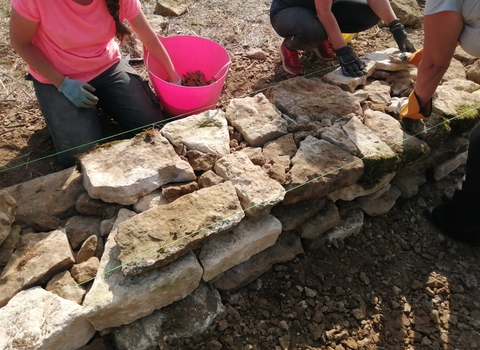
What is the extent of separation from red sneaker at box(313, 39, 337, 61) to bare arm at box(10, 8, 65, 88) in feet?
6.63

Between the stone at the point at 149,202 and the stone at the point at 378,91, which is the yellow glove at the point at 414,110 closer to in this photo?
the stone at the point at 378,91

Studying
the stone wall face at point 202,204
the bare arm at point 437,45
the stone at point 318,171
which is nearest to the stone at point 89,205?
the stone wall face at point 202,204

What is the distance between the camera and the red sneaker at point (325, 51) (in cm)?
334

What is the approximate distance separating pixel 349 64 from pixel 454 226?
1.24 m

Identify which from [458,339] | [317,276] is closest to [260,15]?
[317,276]

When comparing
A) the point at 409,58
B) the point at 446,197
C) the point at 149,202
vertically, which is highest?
the point at 409,58

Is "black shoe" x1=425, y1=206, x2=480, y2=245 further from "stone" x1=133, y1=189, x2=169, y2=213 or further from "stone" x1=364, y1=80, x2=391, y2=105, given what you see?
"stone" x1=133, y1=189, x2=169, y2=213

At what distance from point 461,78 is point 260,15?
193 centimetres

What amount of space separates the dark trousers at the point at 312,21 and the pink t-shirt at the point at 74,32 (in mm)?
1166

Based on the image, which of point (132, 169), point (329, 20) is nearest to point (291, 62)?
point (329, 20)

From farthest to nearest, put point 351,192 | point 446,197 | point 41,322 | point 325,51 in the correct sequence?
point 325,51, point 446,197, point 351,192, point 41,322

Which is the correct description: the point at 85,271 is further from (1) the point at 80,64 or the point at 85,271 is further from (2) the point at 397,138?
(2) the point at 397,138

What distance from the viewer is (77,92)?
235cm

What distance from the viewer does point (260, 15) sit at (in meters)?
3.97
